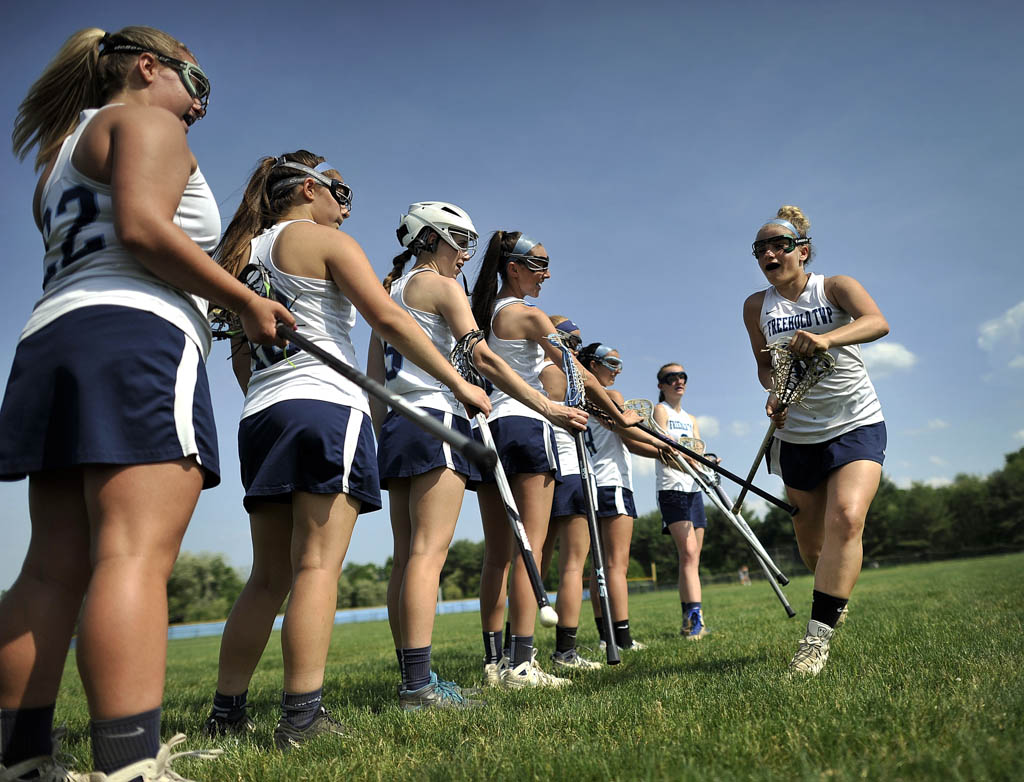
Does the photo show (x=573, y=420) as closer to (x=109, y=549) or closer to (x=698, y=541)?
(x=109, y=549)

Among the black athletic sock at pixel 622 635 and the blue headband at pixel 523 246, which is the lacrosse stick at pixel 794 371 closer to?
the blue headband at pixel 523 246

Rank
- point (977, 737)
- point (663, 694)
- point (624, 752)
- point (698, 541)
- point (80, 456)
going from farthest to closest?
1. point (698, 541)
2. point (663, 694)
3. point (624, 752)
4. point (977, 737)
5. point (80, 456)

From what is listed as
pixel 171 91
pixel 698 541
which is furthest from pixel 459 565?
pixel 171 91

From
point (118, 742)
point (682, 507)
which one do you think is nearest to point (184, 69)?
point (118, 742)

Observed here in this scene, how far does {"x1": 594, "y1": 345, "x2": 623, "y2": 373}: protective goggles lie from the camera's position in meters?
7.83

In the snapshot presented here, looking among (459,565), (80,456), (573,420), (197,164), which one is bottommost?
(459,565)

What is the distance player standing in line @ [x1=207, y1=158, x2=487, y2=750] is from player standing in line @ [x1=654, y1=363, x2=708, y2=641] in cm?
548

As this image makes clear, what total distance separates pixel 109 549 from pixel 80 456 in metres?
0.27

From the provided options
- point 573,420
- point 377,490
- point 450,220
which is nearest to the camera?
point 377,490

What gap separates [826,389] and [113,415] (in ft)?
13.4

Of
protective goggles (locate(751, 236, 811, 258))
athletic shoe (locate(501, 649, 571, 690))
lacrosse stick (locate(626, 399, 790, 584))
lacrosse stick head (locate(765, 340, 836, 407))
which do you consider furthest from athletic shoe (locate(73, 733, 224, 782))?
protective goggles (locate(751, 236, 811, 258))

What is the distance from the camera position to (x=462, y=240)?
15.1 feet

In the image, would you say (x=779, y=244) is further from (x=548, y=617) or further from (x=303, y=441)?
(x=303, y=441)

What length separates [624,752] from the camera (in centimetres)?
246
